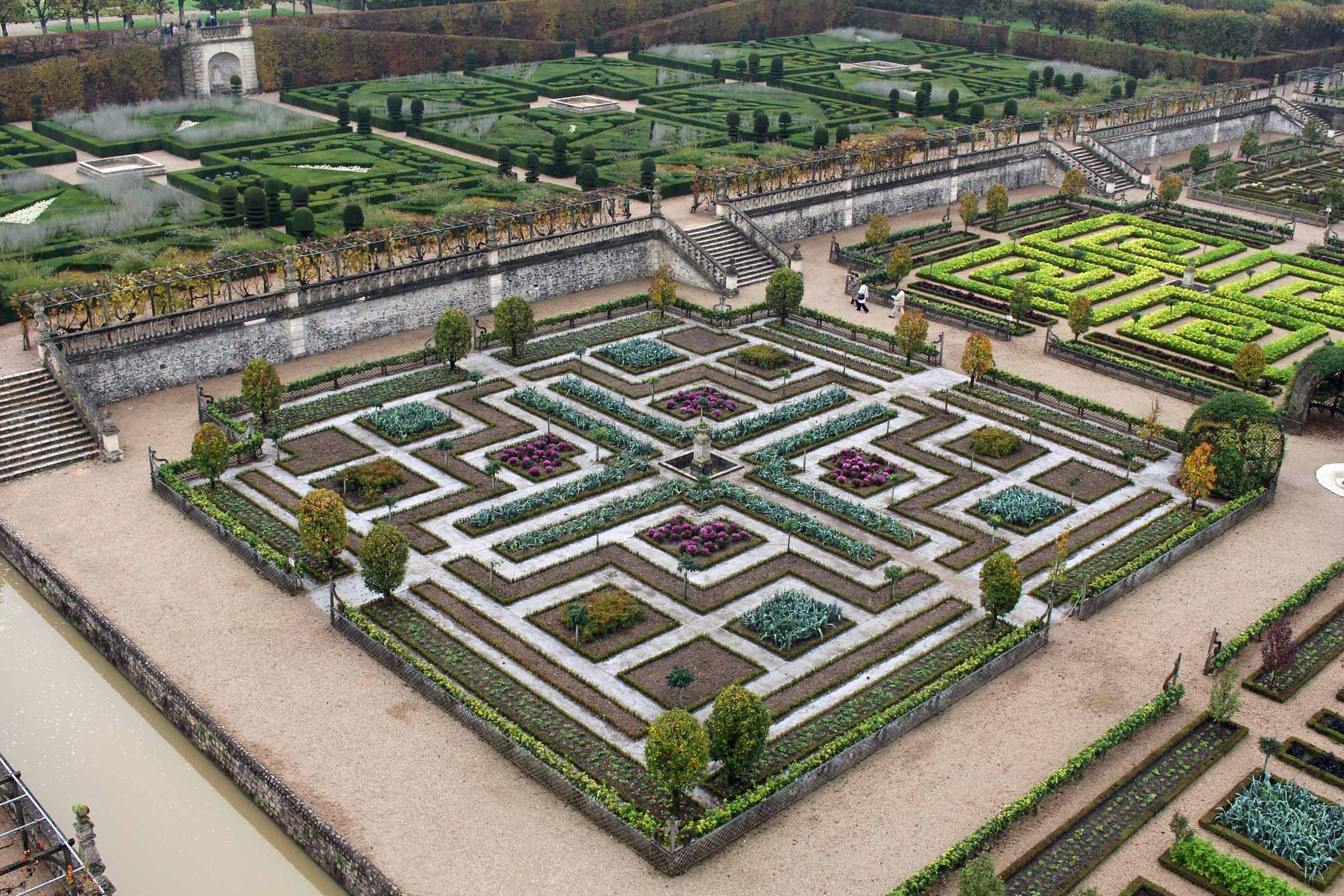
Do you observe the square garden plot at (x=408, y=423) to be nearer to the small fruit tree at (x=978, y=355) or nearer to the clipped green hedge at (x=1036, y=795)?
the small fruit tree at (x=978, y=355)

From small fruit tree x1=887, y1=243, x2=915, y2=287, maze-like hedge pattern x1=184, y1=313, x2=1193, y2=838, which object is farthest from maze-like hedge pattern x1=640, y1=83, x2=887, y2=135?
maze-like hedge pattern x1=184, y1=313, x2=1193, y2=838

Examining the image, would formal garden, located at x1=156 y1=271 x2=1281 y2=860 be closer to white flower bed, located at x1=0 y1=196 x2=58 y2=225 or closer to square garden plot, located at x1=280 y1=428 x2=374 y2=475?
square garden plot, located at x1=280 y1=428 x2=374 y2=475

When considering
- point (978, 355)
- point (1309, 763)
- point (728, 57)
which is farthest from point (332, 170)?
point (1309, 763)

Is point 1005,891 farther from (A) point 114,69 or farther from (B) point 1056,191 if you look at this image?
(A) point 114,69

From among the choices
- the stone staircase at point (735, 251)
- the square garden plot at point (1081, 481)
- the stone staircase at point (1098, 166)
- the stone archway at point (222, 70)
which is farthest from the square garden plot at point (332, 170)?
the square garden plot at point (1081, 481)

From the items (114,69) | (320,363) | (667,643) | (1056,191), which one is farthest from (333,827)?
Result: (114,69)

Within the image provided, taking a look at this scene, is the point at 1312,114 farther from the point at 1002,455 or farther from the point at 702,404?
the point at 702,404
